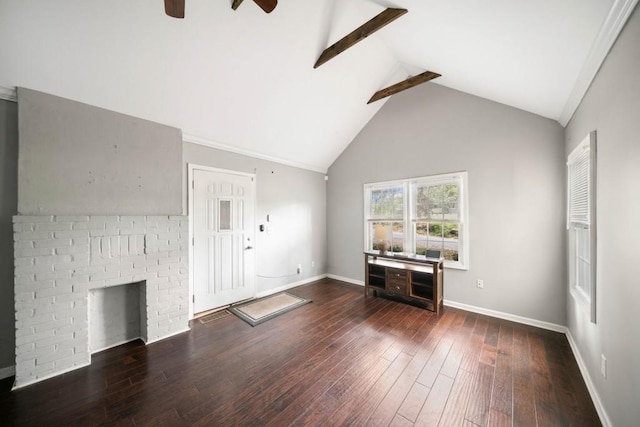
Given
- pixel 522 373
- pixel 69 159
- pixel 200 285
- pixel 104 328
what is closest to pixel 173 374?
pixel 104 328

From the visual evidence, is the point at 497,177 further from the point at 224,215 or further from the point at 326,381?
the point at 224,215

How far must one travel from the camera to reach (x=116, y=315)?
8.59 ft

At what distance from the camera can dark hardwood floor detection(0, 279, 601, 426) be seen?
65.6 inches

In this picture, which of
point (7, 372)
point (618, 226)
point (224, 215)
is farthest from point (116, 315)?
point (618, 226)

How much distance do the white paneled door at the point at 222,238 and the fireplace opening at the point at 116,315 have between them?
25.9 inches

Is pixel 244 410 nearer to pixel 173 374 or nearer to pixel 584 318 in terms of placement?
pixel 173 374

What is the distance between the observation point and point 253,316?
3.29m

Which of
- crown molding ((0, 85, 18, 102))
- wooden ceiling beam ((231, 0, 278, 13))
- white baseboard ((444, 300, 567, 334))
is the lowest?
white baseboard ((444, 300, 567, 334))

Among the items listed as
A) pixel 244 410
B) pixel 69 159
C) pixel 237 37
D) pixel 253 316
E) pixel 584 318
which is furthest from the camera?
pixel 253 316

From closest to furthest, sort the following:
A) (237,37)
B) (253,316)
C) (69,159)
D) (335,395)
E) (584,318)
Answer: (335,395)
(584,318)
(69,159)
(237,37)
(253,316)

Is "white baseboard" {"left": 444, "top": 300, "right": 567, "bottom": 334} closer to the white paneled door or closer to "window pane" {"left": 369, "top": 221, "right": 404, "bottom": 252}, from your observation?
"window pane" {"left": 369, "top": 221, "right": 404, "bottom": 252}

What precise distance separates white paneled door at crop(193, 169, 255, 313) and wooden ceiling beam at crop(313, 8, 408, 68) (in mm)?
2210

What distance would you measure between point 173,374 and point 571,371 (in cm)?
371

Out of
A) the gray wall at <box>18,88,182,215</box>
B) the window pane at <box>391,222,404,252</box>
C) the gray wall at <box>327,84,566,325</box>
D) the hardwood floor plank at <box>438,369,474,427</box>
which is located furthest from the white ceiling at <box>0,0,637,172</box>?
the hardwood floor plank at <box>438,369,474,427</box>
